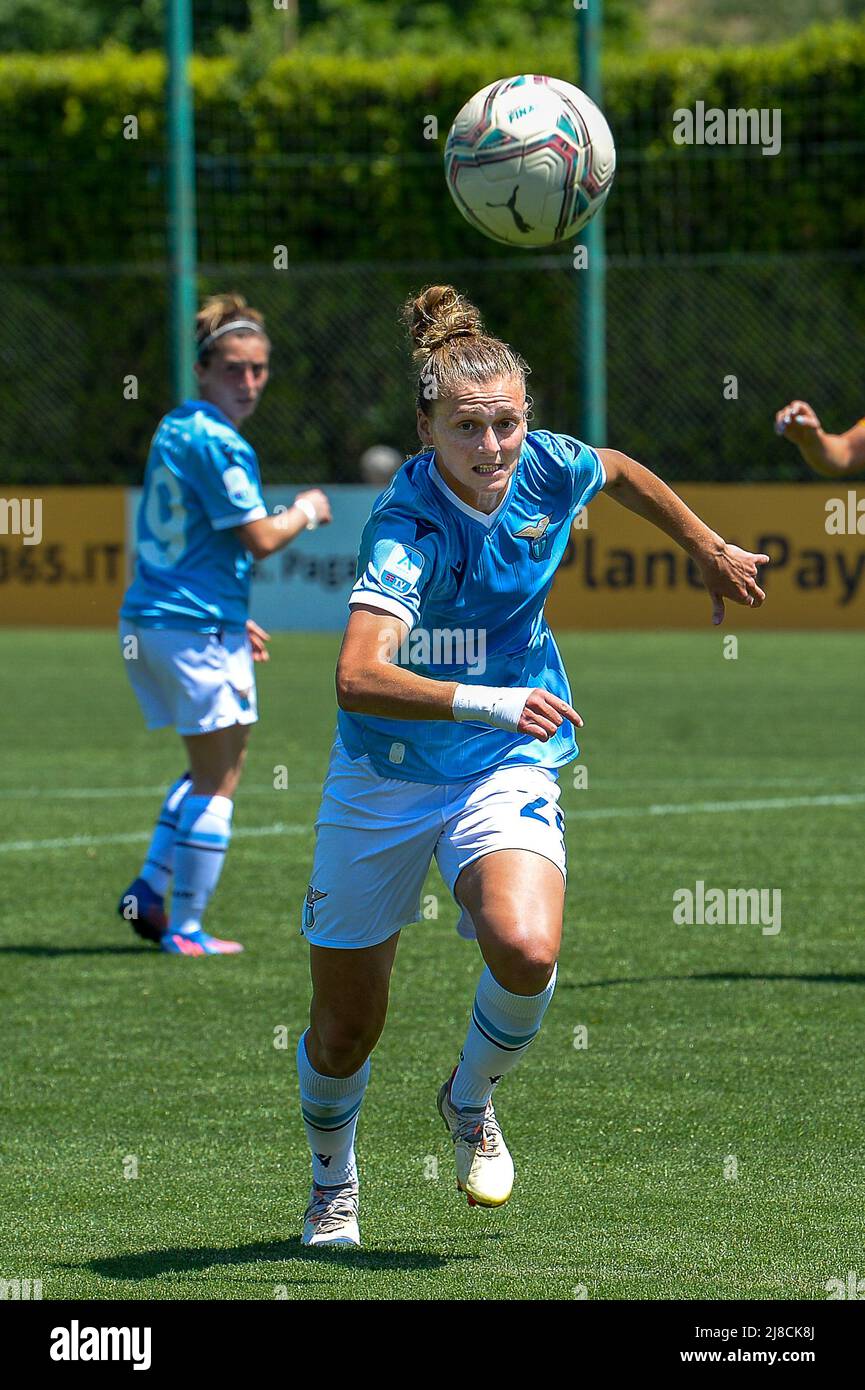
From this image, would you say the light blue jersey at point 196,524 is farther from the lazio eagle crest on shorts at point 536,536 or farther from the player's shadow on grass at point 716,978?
the lazio eagle crest on shorts at point 536,536

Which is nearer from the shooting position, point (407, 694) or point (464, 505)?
point (407, 694)

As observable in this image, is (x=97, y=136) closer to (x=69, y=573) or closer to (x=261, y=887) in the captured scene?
(x=69, y=573)

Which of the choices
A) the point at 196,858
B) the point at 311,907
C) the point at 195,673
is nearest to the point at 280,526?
the point at 195,673

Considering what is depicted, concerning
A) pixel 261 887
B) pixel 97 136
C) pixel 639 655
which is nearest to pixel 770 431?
pixel 639 655

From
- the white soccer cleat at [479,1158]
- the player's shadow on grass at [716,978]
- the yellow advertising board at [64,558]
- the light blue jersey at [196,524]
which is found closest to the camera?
the white soccer cleat at [479,1158]

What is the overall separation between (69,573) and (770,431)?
7.19 m

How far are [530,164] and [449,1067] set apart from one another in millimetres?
2558

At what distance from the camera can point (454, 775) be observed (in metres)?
4.63

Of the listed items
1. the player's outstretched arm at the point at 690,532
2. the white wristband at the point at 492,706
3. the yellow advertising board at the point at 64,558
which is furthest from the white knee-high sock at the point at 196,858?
the yellow advertising board at the point at 64,558

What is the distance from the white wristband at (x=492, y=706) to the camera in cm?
416

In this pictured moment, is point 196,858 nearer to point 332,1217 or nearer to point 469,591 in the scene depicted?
point 332,1217

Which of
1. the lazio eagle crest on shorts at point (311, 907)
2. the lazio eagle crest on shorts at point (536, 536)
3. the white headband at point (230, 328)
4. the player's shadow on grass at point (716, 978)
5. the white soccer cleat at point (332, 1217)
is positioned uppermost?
the white headband at point (230, 328)

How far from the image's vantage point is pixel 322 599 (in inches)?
800

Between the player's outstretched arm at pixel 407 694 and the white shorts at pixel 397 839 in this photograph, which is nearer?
the player's outstretched arm at pixel 407 694
